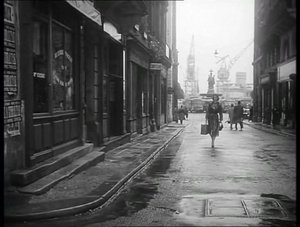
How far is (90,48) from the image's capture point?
1363 centimetres

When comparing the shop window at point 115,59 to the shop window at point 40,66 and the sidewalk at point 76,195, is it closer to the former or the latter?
the sidewalk at point 76,195

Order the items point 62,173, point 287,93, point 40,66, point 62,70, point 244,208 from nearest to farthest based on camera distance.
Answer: point 244,208, point 62,173, point 40,66, point 62,70, point 287,93

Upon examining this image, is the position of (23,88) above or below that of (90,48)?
below

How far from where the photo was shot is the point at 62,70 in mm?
11227

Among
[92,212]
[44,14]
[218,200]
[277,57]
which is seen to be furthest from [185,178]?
[277,57]

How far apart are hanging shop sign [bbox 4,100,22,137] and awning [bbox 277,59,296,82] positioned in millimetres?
23301

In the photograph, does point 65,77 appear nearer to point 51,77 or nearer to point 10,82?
point 51,77

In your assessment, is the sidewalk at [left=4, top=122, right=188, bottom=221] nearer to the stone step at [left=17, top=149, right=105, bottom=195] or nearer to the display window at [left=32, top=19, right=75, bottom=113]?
the stone step at [left=17, top=149, right=105, bottom=195]

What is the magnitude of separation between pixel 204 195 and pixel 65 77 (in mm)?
5082

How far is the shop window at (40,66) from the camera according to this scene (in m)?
9.49

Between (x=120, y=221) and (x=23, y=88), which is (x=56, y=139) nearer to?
(x=23, y=88)

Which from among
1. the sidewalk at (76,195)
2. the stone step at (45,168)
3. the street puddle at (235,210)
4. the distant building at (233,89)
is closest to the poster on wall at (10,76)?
the stone step at (45,168)

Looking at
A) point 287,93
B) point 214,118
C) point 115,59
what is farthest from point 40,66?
point 287,93
